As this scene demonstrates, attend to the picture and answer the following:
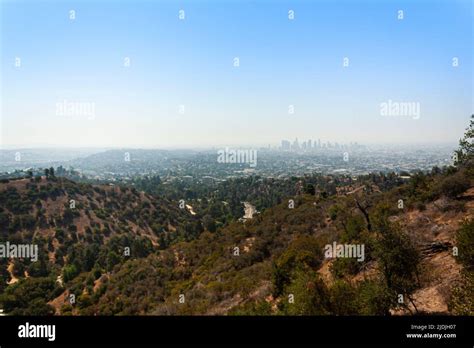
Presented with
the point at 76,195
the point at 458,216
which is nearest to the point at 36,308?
the point at 458,216

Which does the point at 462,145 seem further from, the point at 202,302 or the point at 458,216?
the point at 202,302

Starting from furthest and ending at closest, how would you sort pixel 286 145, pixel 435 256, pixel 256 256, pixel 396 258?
1. pixel 286 145
2. pixel 256 256
3. pixel 435 256
4. pixel 396 258

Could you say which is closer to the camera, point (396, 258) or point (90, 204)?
point (396, 258)

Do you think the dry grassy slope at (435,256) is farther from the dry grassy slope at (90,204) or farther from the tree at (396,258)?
the dry grassy slope at (90,204)

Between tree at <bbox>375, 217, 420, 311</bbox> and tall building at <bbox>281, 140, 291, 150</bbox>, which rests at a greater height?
tall building at <bbox>281, 140, 291, 150</bbox>
